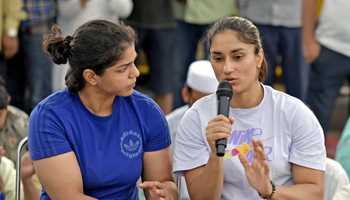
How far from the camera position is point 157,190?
Answer: 4.07 metres

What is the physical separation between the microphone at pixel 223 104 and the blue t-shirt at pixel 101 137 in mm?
551

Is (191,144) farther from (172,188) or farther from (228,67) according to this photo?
(228,67)

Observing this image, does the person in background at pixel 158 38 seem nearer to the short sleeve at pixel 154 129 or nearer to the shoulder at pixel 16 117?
the shoulder at pixel 16 117

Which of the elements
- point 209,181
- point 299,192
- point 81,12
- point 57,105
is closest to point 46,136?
point 57,105

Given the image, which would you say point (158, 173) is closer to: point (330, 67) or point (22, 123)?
point (22, 123)

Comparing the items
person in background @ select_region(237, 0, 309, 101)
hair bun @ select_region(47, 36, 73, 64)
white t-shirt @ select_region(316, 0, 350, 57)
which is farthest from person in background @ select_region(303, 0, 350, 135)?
hair bun @ select_region(47, 36, 73, 64)

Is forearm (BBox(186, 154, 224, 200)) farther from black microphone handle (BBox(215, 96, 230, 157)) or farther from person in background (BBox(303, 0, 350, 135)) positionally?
person in background (BBox(303, 0, 350, 135))

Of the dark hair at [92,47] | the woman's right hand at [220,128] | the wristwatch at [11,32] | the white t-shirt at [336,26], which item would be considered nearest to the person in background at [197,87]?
the white t-shirt at [336,26]

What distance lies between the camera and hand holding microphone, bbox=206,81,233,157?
360 centimetres

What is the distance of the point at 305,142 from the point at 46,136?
1.05m

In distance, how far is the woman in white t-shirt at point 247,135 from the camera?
13.3 feet

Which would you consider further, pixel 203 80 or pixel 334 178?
pixel 203 80

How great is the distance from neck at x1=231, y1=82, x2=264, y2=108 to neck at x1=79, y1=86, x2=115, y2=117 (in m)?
0.52

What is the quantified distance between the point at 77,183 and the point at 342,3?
119 inches
